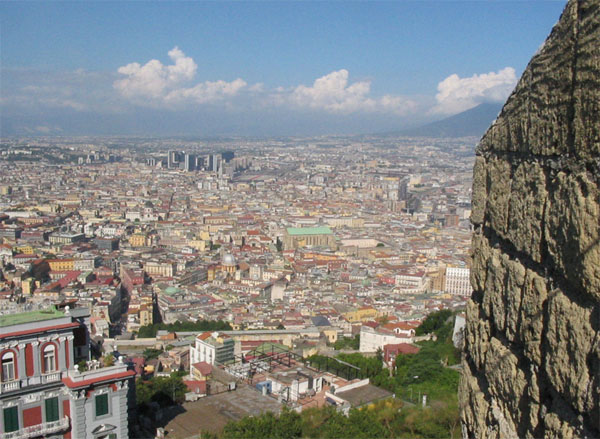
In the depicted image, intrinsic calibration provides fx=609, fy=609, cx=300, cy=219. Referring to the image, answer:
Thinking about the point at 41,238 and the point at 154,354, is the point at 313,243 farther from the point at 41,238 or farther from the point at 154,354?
the point at 154,354

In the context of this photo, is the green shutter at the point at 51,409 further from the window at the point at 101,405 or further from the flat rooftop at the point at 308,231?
the flat rooftop at the point at 308,231

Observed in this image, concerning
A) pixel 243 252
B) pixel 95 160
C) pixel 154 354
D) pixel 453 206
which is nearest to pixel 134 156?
pixel 95 160

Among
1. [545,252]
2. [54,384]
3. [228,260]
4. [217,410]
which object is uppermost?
[545,252]

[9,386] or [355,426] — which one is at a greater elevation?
[9,386]

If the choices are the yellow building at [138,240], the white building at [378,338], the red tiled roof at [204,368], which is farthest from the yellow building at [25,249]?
the red tiled roof at [204,368]

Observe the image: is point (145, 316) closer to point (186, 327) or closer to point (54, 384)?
point (186, 327)

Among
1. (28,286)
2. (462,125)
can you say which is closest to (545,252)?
(28,286)

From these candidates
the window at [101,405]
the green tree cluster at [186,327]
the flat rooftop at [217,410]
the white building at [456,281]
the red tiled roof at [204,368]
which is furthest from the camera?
the white building at [456,281]
